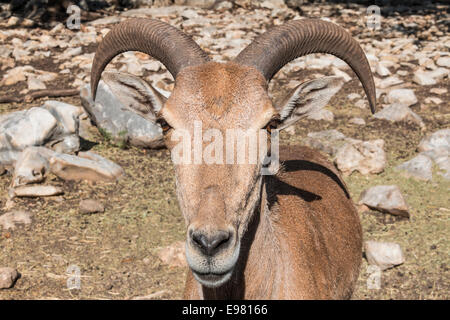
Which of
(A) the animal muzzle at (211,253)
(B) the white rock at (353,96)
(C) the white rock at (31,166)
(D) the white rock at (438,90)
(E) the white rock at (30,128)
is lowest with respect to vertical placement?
(B) the white rock at (353,96)

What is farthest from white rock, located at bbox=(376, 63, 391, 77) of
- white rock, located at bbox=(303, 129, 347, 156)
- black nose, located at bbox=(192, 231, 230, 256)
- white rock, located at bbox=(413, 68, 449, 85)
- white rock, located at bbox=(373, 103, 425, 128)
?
black nose, located at bbox=(192, 231, 230, 256)

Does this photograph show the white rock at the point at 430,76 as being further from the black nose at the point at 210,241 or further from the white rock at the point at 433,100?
the black nose at the point at 210,241

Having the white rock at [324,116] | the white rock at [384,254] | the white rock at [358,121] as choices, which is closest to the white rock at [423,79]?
the white rock at [358,121]

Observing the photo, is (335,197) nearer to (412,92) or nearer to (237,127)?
(237,127)

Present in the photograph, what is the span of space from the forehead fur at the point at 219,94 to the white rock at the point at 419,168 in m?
5.06

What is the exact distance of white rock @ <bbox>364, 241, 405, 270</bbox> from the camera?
268 inches

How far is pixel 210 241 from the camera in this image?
132 inches

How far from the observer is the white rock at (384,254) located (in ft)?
22.3

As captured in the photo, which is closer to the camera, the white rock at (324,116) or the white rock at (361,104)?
the white rock at (324,116)

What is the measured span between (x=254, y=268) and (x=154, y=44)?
2235 millimetres

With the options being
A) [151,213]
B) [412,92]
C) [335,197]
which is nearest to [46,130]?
[151,213]

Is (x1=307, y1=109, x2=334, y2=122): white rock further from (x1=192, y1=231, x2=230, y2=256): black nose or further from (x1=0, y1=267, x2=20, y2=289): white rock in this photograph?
(x1=192, y1=231, x2=230, y2=256): black nose

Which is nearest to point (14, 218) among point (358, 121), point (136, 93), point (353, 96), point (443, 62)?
point (136, 93)

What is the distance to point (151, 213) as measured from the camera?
795 cm
